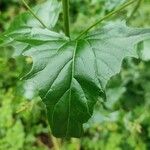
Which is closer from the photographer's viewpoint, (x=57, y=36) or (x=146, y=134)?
(x=57, y=36)

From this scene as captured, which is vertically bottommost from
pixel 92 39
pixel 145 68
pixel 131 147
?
pixel 131 147

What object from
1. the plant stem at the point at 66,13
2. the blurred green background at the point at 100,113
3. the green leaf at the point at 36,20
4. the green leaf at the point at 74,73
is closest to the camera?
the green leaf at the point at 74,73

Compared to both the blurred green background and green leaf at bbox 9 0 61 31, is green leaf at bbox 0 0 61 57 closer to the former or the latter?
green leaf at bbox 9 0 61 31

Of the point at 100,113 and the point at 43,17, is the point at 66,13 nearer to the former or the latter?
the point at 43,17

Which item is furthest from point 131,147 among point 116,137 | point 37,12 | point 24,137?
point 37,12

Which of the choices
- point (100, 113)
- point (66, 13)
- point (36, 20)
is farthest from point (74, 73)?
point (100, 113)

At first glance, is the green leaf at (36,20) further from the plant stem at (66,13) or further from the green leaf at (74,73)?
the green leaf at (74,73)

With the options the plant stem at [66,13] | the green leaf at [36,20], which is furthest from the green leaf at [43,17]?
the plant stem at [66,13]

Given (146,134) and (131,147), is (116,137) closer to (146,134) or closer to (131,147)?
(131,147)
